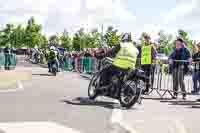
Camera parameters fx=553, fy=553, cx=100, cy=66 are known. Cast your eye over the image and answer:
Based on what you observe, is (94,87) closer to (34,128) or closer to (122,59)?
(122,59)

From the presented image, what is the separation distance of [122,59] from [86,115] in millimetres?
2516

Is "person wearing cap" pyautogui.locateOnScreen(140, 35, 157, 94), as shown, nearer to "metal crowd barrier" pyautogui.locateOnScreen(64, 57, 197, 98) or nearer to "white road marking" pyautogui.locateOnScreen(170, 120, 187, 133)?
"metal crowd barrier" pyautogui.locateOnScreen(64, 57, 197, 98)

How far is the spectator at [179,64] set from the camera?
15.2m

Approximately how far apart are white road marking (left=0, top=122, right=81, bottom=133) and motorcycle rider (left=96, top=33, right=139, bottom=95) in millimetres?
3776

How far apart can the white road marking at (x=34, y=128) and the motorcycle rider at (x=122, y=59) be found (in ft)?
12.4

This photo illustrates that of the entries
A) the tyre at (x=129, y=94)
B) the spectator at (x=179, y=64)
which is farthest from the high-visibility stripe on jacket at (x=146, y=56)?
the tyre at (x=129, y=94)

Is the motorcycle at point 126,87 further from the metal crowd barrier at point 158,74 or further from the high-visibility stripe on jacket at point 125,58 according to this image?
the metal crowd barrier at point 158,74

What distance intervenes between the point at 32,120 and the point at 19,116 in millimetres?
566

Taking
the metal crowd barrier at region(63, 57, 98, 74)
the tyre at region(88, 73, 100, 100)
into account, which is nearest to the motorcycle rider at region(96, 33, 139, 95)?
the tyre at region(88, 73, 100, 100)

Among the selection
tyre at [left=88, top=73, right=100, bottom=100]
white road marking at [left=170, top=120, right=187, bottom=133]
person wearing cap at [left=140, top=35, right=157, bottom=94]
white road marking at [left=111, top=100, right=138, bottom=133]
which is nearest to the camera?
white road marking at [left=111, top=100, right=138, bottom=133]

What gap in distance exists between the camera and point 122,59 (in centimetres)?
1253

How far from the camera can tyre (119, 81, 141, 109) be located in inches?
480

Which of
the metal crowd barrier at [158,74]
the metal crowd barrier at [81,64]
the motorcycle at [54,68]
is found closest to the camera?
the metal crowd barrier at [158,74]

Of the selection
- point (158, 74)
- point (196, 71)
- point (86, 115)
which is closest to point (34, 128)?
point (86, 115)
